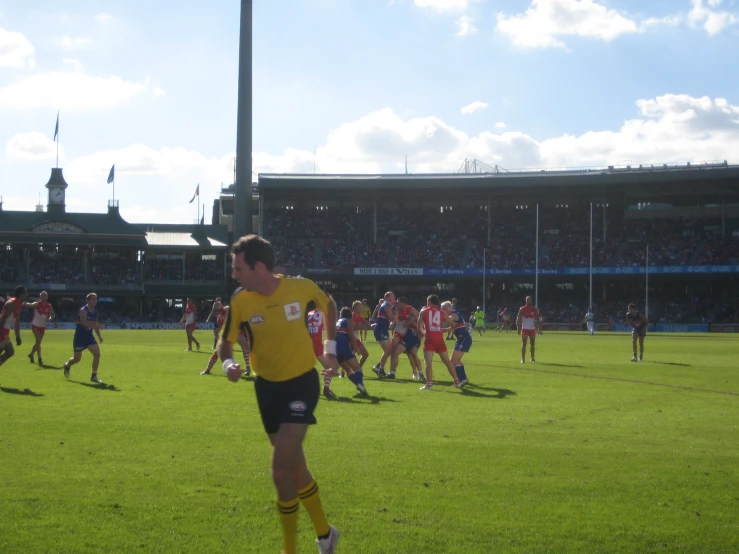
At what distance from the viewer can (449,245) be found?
7856cm

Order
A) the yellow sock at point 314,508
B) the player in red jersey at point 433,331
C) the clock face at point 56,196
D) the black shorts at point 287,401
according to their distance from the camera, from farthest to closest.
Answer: the clock face at point 56,196 → the player in red jersey at point 433,331 → the yellow sock at point 314,508 → the black shorts at point 287,401

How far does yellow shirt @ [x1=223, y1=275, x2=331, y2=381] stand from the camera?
238 inches

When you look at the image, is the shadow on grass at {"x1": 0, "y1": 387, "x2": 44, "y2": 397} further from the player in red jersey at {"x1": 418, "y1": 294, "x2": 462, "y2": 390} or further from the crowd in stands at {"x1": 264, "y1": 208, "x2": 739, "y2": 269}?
the crowd in stands at {"x1": 264, "y1": 208, "x2": 739, "y2": 269}

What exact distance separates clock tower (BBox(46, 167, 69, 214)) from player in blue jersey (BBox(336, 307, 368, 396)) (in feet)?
231

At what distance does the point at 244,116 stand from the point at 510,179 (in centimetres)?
3649

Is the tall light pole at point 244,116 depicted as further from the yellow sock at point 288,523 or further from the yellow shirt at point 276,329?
the yellow sock at point 288,523

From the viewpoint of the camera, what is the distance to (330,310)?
21.2 feet

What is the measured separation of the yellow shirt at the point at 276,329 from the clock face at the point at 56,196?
8145 centimetres

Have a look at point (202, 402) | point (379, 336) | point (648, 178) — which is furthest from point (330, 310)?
point (648, 178)

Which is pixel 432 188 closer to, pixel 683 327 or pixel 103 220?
pixel 683 327

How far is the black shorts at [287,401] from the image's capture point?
5930 mm

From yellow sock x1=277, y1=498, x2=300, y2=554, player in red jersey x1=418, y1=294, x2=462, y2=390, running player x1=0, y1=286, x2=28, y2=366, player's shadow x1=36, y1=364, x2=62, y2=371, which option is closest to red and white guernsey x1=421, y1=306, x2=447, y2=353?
player in red jersey x1=418, y1=294, x2=462, y2=390

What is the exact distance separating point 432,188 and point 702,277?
24267mm

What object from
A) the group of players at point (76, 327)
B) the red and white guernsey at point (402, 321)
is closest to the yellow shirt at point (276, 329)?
the group of players at point (76, 327)
